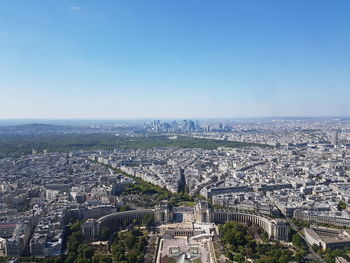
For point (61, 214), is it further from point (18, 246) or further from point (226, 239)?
point (226, 239)

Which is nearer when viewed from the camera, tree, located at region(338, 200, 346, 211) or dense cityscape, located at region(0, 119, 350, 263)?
dense cityscape, located at region(0, 119, 350, 263)

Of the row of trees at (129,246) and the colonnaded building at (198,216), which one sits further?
the colonnaded building at (198,216)

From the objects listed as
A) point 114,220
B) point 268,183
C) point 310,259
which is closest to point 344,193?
point 268,183

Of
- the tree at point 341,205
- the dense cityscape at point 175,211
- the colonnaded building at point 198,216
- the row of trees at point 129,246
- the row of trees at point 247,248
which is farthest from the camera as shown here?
the tree at point 341,205

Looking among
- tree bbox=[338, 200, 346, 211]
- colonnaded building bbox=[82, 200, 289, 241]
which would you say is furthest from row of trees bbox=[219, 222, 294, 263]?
tree bbox=[338, 200, 346, 211]

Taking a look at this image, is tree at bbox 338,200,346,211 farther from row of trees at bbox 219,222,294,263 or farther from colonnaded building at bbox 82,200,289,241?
row of trees at bbox 219,222,294,263

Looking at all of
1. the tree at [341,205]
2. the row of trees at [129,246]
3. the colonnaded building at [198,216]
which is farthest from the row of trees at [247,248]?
the tree at [341,205]

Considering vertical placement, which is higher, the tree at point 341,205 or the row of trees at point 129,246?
the tree at point 341,205

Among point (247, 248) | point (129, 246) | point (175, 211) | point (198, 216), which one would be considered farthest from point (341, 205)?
point (129, 246)

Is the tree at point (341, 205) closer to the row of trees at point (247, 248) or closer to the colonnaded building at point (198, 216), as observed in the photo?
the colonnaded building at point (198, 216)
